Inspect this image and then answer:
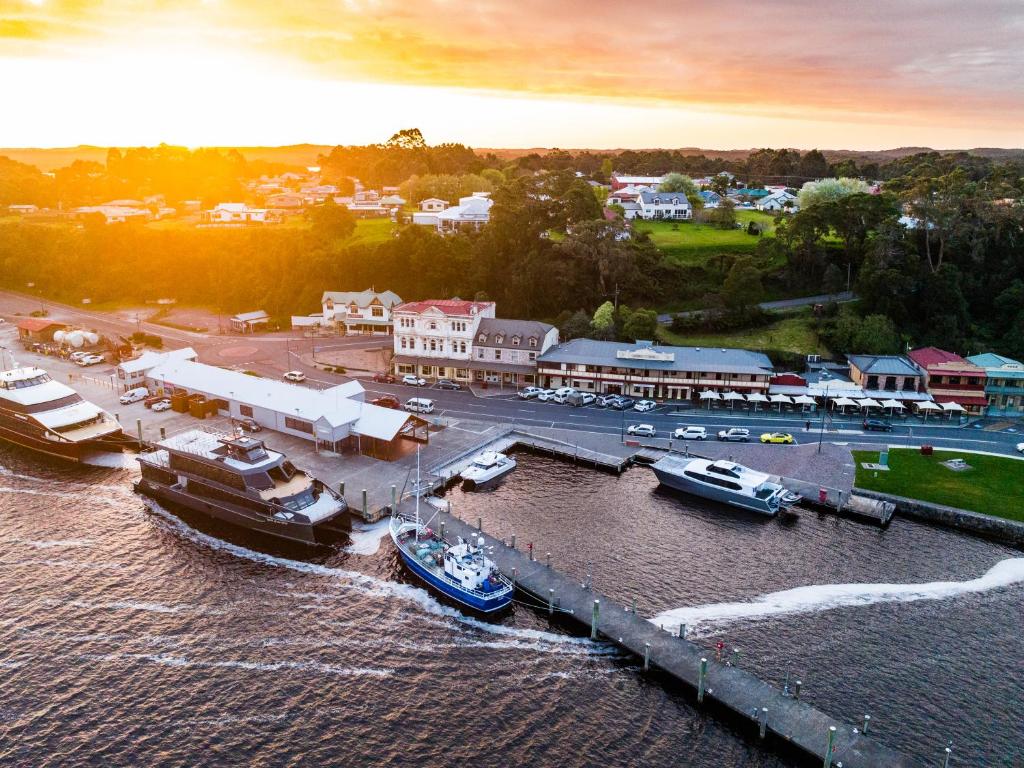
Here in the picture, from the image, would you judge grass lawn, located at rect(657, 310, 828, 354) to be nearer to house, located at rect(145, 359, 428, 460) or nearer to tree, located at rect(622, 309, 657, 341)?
tree, located at rect(622, 309, 657, 341)

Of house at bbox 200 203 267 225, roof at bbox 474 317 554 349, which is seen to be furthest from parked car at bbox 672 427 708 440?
house at bbox 200 203 267 225

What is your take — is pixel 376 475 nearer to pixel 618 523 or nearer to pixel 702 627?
pixel 618 523

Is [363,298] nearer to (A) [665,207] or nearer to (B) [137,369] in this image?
(B) [137,369]

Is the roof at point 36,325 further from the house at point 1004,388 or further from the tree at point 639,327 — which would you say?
the house at point 1004,388

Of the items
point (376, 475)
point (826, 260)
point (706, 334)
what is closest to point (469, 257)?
point (706, 334)

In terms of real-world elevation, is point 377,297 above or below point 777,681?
above

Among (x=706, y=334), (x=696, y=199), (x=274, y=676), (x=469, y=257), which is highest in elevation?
(x=696, y=199)
